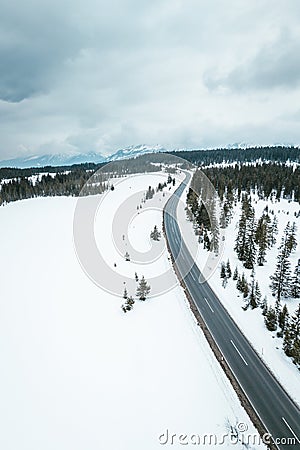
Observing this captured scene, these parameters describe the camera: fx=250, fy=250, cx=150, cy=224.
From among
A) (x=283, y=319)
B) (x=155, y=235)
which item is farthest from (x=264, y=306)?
(x=155, y=235)

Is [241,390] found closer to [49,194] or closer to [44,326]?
[44,326]

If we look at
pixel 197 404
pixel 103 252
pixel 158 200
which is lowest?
pixel 197 404

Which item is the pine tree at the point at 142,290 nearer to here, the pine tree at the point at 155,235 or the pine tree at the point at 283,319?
the pine tree at the point at 283,319

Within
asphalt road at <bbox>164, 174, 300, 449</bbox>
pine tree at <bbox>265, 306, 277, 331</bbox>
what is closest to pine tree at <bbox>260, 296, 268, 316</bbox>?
pine tree at <bbox>265, 306, 277, 331</bbox>

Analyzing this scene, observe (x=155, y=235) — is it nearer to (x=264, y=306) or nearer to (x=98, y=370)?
(x=264, y=306)

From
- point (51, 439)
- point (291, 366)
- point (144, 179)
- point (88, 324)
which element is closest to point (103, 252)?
point (88, 324)

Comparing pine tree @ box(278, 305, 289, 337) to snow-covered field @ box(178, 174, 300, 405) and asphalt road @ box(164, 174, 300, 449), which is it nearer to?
snow-covered field @ box(178, 174, 300, 405)

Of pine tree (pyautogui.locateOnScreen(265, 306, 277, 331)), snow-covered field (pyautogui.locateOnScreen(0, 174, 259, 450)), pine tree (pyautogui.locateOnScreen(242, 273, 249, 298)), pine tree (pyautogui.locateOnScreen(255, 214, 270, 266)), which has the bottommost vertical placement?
snow-covered field (pyautogui.locateOnScreen(0, 174, 259, 450))
